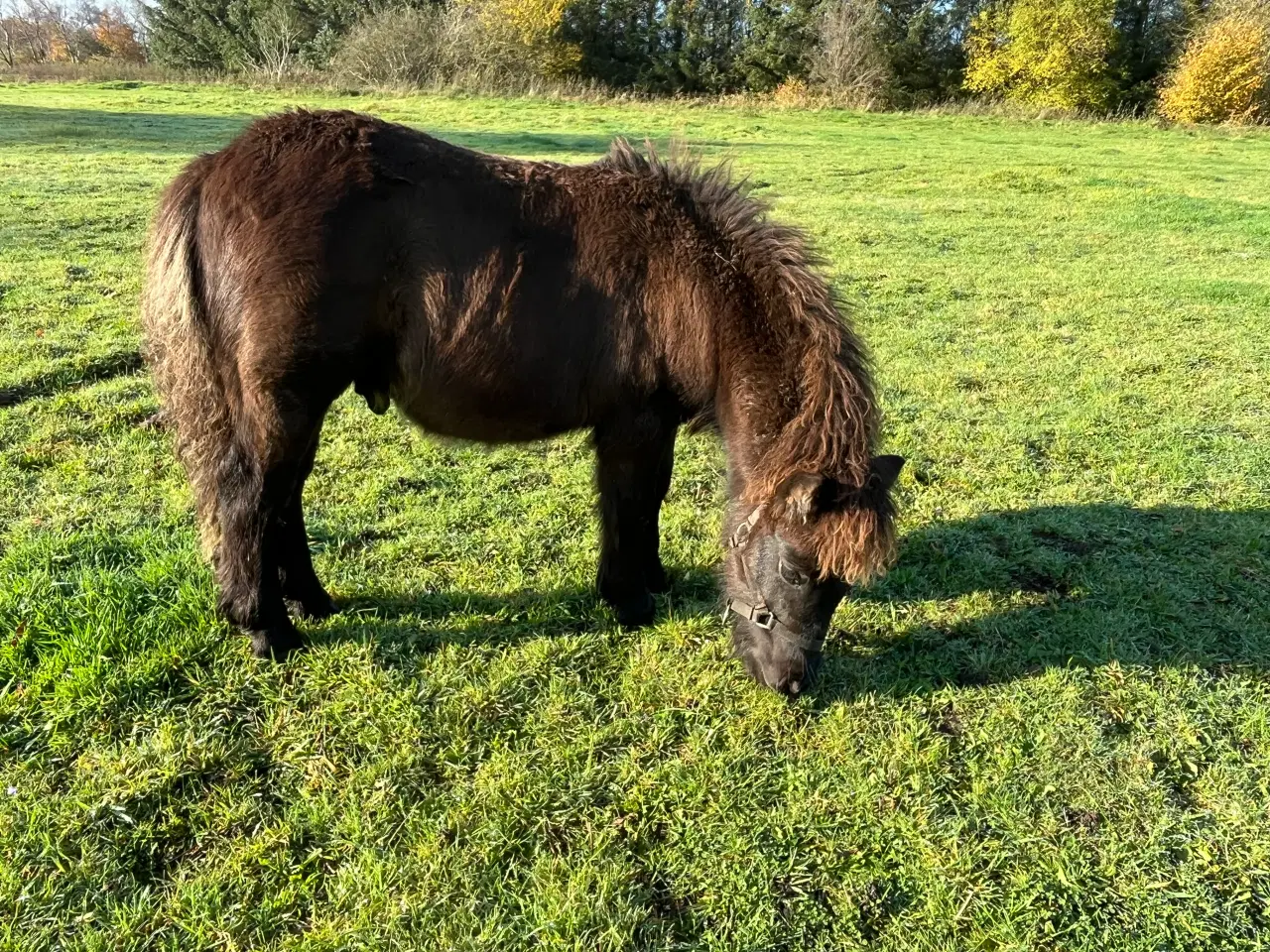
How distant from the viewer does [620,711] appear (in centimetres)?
279

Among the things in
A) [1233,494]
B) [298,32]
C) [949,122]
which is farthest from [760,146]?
[298,32]

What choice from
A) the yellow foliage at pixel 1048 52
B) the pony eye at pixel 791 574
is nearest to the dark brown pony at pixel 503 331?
the pony eye at pixel 791 574

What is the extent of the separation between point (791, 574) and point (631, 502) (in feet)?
2.48

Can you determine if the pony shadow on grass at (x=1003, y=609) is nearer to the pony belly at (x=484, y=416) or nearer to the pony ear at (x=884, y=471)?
the pony belly at (x=484, y=416)

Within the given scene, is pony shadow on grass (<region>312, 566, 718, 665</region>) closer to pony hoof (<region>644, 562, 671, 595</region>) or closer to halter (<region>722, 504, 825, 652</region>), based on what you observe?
pony hoof (<region>644, 562, 671, 595</region>)

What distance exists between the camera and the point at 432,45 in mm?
27812

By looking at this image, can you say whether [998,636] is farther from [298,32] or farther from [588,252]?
[298,32]

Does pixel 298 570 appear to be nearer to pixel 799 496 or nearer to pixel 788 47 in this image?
pixel 799 496

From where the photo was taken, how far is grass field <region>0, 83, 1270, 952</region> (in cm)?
213

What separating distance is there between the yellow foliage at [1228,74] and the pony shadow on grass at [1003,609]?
3291 centimetres

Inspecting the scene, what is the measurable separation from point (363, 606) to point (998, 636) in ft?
8.98

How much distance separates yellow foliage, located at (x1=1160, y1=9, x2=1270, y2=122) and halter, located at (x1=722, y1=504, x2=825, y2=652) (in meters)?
34.9

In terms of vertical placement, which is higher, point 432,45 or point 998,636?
point 432,45

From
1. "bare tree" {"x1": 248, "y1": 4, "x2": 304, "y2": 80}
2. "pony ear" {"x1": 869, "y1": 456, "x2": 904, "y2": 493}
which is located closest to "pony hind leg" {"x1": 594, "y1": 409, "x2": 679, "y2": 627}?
"pony ear" {"x1": 869, "y1": 456, "x2": 904, "y2": 493}
